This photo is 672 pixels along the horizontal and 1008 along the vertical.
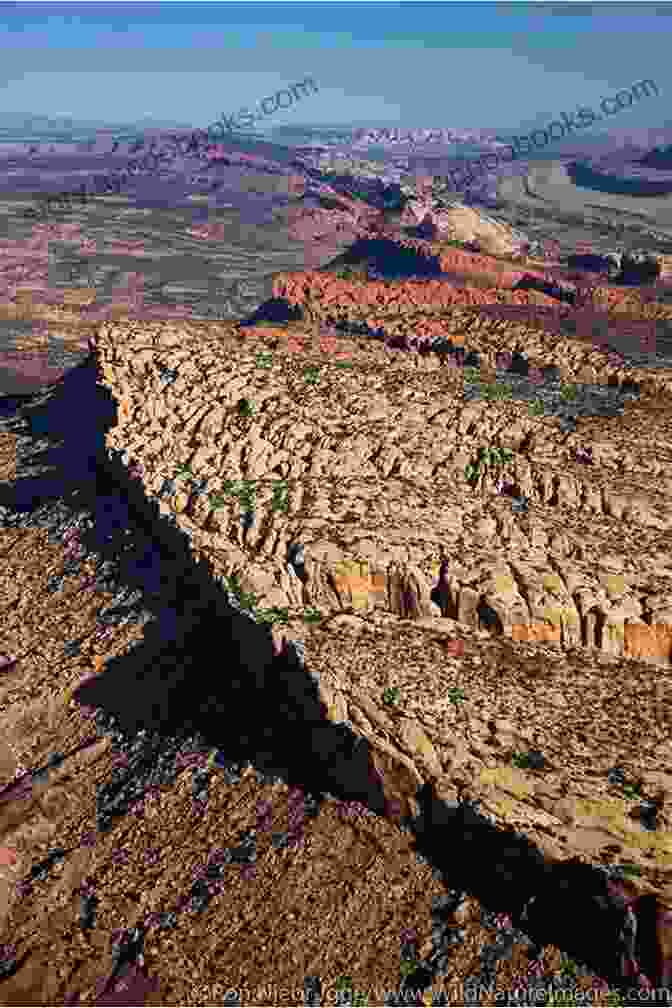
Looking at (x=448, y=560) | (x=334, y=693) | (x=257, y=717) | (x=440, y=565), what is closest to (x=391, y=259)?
(x=448, y=560)

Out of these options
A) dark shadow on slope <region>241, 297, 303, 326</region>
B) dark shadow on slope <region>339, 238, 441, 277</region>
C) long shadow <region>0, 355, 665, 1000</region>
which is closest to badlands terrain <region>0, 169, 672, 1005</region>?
→ long shadow <region>0, 355, 665, 1000</region>

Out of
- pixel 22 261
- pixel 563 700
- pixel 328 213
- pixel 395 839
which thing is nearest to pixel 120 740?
pixel 395 839

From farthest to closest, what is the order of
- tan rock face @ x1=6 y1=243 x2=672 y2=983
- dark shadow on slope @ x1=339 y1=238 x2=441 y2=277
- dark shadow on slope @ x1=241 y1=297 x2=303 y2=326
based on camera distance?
dark shadow on slope @ x1=339 y1=238 x2=441 y2=277, dark shadow on slope @ x1=241 y1=297 x2=303 y2=326, tan rock face @ x1=6 y1=243 x2=672 y2=983

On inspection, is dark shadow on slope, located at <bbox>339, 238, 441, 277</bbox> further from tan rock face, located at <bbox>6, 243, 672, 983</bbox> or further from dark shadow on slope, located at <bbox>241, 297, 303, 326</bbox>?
tan rock face, located at <bbox>6, 243, 672, 983</bbox>

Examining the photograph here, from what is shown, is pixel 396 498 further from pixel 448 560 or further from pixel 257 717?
pixel 257 717

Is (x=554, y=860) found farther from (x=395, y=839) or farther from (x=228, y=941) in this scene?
(x=228, y=941)
